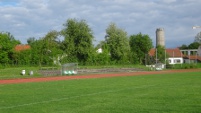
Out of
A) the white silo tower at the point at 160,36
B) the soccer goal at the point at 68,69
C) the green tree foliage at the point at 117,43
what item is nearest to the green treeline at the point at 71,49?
the green tree foliage at the point at 117,43

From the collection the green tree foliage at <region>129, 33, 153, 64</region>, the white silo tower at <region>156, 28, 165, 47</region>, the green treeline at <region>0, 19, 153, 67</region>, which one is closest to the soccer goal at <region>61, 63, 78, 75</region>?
the green treeline at <region>0, 19, 153, 67</region>

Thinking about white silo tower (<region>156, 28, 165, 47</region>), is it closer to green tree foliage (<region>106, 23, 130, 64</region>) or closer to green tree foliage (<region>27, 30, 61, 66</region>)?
green tree foliage (<region>106, 23, 130, 64</region>)

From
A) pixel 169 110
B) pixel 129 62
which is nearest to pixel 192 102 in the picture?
pixel 169 110

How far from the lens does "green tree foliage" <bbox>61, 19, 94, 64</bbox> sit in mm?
64938

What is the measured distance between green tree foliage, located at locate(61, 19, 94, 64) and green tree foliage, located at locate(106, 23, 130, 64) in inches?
448

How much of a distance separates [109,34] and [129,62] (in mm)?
10890

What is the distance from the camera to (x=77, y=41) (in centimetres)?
6612

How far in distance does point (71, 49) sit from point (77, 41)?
7.70 ft

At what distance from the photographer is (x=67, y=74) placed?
4550 centimetres

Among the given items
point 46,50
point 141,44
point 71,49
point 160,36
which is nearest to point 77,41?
point 71,49

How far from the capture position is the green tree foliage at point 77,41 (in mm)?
64938

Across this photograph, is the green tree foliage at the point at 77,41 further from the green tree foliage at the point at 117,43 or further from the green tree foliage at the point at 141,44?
the green tree foliage at the point at 141,44

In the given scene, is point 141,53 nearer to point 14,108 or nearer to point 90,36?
point 90,36

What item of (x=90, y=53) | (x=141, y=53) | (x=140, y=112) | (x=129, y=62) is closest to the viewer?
(x=140, y=112)
